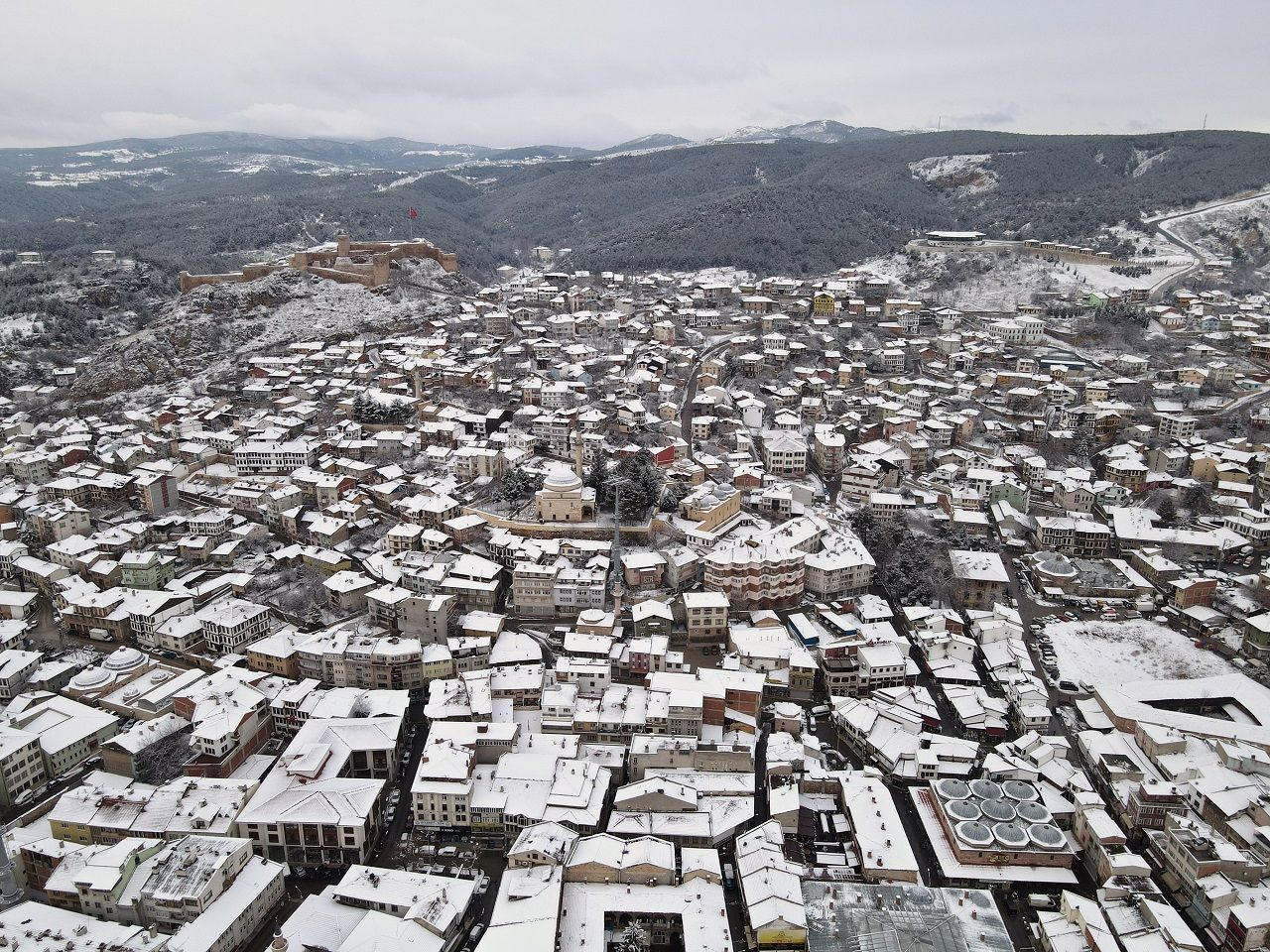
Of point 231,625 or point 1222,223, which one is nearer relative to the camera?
point 231,625

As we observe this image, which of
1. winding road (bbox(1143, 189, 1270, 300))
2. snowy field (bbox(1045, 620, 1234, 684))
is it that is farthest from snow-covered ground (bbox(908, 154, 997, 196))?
snowy field (bbox(1045, 620, 1234, 684))

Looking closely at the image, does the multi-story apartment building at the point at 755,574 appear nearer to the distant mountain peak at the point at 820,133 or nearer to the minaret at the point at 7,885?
the minaret at the point at 7,885

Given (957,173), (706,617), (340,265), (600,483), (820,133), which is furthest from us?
(820,133)

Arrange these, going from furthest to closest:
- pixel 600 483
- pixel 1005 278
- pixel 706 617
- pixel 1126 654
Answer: pixel 1005 278 → pixel 600 483 → pixel 706 617 → pixel 1126 654

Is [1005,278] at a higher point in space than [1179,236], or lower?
lower

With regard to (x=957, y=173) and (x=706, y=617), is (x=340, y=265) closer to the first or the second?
(x=706, y=617)

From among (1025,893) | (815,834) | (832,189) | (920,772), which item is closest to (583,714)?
(815,834)

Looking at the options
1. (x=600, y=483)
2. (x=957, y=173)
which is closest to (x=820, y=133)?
(x=957, y=173)

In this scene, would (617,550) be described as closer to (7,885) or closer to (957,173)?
(7,885)

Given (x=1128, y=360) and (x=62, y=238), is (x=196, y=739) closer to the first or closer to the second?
(x=1128, y=360)

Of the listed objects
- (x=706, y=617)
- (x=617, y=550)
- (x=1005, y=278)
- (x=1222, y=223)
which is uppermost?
(x=1222, y=223)
